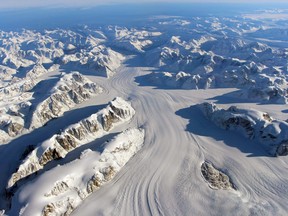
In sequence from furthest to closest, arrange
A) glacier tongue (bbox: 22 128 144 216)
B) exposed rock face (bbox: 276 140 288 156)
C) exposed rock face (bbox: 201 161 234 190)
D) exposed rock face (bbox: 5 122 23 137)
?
exposed rock face (bbox: 5 122 23 137)
exposed rock face (bbox: 276 140 288 156)
exposed rock face (bbox: 201 161 234 190)
glacier tongue (bbox: 22 128 144 216)

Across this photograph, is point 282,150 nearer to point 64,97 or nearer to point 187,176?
point 187,176

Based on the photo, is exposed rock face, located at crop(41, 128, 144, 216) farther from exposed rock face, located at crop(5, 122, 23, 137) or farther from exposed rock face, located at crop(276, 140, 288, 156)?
exposed rock face, located at crop(276, 140, 288, 156)

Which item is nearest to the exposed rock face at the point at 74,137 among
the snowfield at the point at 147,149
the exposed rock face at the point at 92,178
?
the snowfield at the point at 147,149

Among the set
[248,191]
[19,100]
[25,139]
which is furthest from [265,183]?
[19,100]

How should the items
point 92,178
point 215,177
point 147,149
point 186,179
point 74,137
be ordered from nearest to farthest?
point 92,178 < point 186,179 < point 215,177 < point 74,137 < point 147,149

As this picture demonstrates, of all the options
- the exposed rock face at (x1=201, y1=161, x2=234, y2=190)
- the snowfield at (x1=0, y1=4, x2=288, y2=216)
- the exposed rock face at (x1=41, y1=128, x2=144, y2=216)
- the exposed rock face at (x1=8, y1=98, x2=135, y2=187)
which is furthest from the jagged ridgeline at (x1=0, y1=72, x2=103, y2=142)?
the exposed rock face at (x1=201, y1=161, x2=234, y2=190)

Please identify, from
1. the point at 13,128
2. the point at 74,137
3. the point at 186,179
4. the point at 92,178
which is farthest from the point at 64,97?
the point at 186,179
